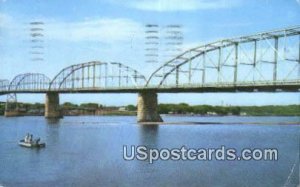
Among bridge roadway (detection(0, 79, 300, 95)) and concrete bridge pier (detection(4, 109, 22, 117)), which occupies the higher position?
bridge roadway (detection(0, 79, 300, 95))

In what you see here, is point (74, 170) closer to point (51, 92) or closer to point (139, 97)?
point (139, 97)

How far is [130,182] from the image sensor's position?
17.9m

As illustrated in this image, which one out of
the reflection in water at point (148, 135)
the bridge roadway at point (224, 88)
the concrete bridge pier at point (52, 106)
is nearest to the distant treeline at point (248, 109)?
the reflection in water at point (148, 135)

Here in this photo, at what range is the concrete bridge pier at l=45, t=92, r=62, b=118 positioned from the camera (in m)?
54.6

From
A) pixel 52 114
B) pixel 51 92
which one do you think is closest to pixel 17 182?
pixel 51 92

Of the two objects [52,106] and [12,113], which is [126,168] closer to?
[52,106]

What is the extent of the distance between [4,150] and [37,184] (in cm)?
984

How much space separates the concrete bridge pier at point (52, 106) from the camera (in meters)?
54.6

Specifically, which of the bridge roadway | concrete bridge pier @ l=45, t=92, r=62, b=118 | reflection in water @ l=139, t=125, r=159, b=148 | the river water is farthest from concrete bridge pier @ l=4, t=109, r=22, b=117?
the river water

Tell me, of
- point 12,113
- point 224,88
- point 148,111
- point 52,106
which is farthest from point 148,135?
point 12,113

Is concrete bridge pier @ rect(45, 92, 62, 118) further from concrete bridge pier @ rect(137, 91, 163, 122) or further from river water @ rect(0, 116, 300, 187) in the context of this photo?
river water @ rect(0, 116, 300, 187)

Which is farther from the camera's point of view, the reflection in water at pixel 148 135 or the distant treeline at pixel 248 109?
the reflection in water at pixel 148 135

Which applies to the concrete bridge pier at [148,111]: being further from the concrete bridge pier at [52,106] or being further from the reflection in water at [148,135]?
the concrete bridge pier at [52,106]

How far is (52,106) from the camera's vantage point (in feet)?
191
